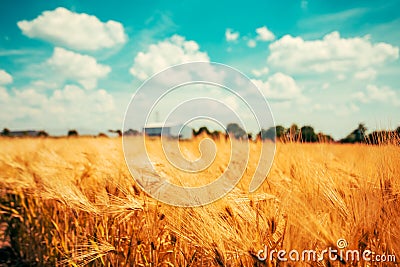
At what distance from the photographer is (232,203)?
1.40m

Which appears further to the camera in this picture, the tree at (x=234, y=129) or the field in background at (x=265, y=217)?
the tree at (x=234, y=129)

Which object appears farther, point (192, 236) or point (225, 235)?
point (192, 236)

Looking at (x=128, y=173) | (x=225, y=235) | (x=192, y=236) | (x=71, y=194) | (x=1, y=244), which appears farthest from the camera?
(x=1, y=244)

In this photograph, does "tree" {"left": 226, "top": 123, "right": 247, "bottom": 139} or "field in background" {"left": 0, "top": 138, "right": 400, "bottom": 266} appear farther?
"tree" {"left": 226, "top": 123, "right": 247, "bottom": 139}

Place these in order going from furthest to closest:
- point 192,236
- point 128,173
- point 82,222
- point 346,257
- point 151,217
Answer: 1. point 82,222
2. point 128,173
3. point 151,217
4. point 192,236
5. point 346,257

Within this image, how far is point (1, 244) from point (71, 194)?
350cm

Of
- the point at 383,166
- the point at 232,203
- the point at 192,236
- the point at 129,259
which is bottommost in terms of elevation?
the point at 129,259

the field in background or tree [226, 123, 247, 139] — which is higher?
tree [226, 123, 247, 139]

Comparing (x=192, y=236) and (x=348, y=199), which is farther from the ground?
(x=348, y=199)

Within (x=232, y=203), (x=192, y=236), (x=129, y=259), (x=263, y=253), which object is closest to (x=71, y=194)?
(x=129, y=259)

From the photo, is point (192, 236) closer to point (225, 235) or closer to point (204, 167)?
point (225, 235)

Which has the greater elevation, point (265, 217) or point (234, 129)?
point (234, 129)

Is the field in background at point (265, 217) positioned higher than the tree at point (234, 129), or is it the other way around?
the tree at point (234, 129)

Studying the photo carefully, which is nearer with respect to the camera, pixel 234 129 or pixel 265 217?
pixel 265 217
